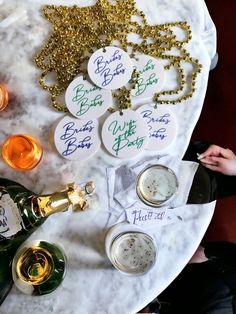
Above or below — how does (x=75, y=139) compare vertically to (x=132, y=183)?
above

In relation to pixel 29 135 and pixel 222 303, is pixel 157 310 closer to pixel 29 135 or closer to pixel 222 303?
pixel 222 303

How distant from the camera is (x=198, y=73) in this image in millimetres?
857

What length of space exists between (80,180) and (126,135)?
0.12 m

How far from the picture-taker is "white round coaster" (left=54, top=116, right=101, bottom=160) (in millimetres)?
829

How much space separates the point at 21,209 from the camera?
2.53 feet

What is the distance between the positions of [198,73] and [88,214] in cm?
33

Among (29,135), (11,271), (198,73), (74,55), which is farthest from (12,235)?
(198,73)

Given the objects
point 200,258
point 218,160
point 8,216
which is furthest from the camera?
point 200,258

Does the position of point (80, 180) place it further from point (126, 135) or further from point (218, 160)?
point (218, 160)

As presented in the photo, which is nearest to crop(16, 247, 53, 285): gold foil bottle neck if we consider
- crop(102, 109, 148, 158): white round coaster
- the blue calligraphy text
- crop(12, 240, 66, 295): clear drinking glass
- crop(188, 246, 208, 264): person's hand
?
crop(12, 240, 66, 295): clear drinking glass

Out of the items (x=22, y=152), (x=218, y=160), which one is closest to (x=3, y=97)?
(x=22, y=152)

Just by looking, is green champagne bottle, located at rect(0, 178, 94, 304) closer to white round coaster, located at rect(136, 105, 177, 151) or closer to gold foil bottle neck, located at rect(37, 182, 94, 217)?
gold foil bottle neck, located at rect(37, 182, 94, 217)

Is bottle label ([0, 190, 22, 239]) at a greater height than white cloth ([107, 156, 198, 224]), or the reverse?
bottle label ([0, 190, 22, 239])

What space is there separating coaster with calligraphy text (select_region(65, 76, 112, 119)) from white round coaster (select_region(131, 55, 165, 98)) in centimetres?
6
